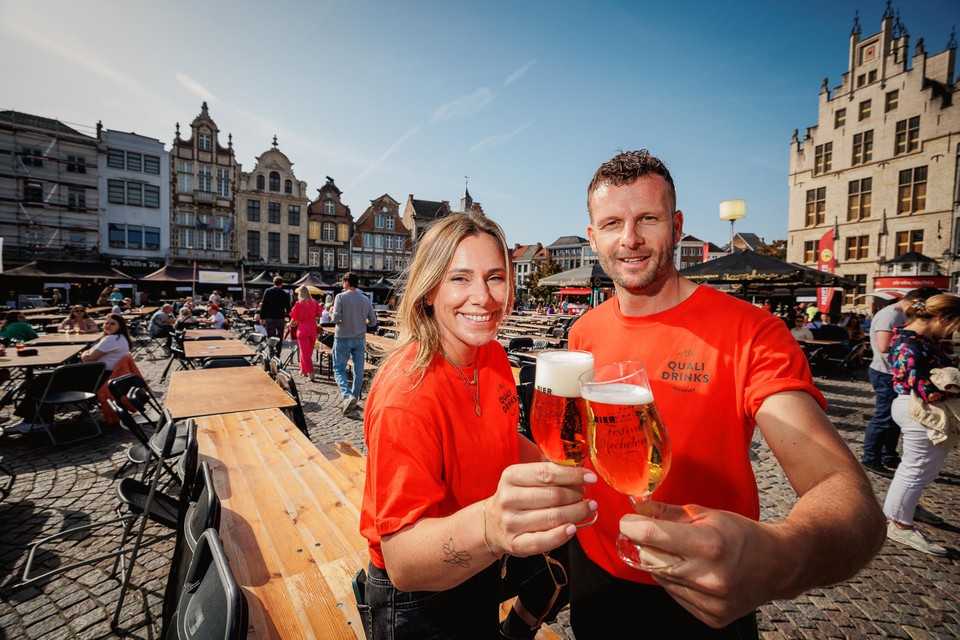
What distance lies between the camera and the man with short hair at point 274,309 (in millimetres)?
10180

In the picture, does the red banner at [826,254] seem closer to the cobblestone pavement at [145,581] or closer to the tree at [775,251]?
the tree at [775,251]

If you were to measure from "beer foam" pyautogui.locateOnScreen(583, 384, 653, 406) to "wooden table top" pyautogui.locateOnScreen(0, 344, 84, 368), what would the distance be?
8.18 meters

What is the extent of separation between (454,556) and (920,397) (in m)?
4.55

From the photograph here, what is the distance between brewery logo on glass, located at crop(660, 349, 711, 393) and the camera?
1318 millimetres

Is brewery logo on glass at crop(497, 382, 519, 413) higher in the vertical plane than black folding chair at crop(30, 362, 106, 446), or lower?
higher

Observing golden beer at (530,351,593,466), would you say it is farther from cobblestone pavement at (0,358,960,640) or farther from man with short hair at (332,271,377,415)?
man with short hair at (332,271,377,415)

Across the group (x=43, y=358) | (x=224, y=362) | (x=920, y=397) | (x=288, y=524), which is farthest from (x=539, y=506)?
(x=43, y=358)

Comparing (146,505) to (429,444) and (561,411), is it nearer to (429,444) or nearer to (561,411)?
(429,444)

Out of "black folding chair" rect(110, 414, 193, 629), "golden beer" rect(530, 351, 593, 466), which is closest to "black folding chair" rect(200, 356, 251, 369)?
"black folding chair" rect(110, 414, 193, 629)

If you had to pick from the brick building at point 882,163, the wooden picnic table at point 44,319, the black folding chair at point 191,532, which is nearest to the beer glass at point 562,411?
the black folding chair at point 191,532

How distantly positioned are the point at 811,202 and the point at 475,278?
33.5 meters

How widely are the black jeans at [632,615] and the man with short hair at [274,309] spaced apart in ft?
33.6

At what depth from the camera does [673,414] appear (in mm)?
1331

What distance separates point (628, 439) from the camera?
896 mm
